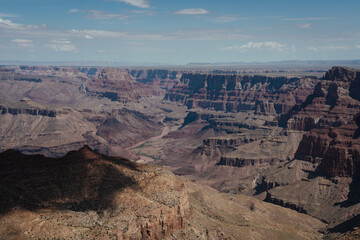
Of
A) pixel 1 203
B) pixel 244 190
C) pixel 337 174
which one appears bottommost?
pixel 244 190

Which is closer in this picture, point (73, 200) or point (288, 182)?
point (73, 200)

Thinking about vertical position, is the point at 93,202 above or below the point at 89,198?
below

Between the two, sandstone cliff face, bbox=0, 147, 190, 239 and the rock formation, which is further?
sandstone cliff face, bbox=0, 147, 190, 239

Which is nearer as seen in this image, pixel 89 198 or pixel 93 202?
pixel 93 202

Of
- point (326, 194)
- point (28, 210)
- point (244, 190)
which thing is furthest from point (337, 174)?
point (28, 210)

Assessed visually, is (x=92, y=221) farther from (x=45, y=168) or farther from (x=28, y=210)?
(x=45, y=168)

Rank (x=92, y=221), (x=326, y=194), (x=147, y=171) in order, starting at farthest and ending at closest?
(x=326, y=194) < (x=147, y=171) < (x=92, y=221)

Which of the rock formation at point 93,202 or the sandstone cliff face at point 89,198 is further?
the sandstone cliff face at point 89,198

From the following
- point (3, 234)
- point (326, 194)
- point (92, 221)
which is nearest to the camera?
point (3, 234)
